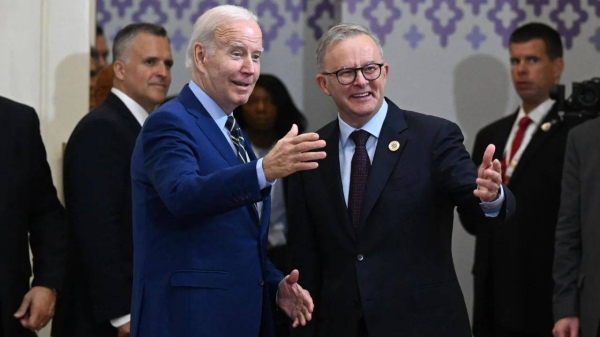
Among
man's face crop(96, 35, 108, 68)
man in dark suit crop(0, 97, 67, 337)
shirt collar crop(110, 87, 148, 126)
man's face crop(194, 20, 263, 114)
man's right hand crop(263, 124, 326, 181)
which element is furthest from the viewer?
man's face crop(96, 35, 108, 68)

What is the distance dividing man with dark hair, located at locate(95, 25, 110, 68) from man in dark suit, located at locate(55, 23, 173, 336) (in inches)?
70.0

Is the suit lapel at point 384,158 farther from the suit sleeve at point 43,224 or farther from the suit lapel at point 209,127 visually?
the suit sleeve at point 43,224

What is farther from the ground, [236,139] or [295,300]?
[236,139]

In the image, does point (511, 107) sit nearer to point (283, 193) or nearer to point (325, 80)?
point (283, 193)

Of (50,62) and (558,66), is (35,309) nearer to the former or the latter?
(50,62)

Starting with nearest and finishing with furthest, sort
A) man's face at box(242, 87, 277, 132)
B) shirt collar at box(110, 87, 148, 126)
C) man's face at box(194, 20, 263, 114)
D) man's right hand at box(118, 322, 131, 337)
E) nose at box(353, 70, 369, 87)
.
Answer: man's face at box(194, 20, 263, 114) → nose at box(353, 70, 369, 87) → man's right hand at box(118, 322, 131, 337) → shirt collar at box(110, 87, 148, 126) → man's face at box(242, 87, 277, 132)

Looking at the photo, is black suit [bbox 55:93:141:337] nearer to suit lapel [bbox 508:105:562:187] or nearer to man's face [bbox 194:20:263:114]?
man's face [bbox 194:20:263:114]

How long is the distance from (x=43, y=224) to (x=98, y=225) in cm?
20

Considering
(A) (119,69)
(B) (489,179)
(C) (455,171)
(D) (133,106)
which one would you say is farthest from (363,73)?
(A) (119,69)

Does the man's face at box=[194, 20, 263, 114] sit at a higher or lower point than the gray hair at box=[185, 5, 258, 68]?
lower

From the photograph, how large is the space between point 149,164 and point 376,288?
856 mm

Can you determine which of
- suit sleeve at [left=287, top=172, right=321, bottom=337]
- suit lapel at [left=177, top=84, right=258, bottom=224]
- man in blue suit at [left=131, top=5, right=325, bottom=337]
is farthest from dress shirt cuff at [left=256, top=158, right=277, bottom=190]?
suit sleeve at [left=287, top=172, right=321, bottom=337]

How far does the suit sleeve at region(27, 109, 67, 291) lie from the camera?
11.9 feet

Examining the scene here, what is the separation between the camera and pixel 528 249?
465 cm
